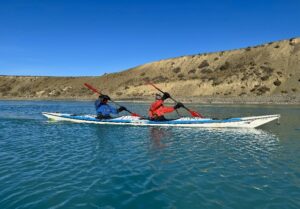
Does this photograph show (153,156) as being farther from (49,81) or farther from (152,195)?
(49,81)

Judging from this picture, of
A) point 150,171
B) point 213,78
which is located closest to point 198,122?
point 150,171

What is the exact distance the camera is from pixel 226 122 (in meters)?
26.1

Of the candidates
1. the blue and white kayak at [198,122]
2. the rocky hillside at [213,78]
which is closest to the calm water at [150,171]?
the blue and white kayak at [198,122]

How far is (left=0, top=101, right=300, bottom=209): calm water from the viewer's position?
9898mm

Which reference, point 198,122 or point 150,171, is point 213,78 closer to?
point 198,122

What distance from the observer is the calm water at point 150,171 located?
9898 millimetres

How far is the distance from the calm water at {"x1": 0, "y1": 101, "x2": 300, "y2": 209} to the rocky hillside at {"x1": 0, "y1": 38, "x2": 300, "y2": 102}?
4429cm

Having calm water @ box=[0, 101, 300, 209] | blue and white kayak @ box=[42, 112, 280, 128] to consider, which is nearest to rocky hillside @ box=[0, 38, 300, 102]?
blue and white kayak @ box=[42, 112, 280, 128]

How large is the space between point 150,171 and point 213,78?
69314 millimetres

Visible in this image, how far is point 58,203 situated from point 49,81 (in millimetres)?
121392

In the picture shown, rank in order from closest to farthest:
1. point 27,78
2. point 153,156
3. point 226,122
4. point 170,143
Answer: point 153,156 < point 170,143 < point 226,122 < point 27,78

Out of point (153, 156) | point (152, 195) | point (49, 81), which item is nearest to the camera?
point (152, 195)

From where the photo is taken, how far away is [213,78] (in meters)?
80.2

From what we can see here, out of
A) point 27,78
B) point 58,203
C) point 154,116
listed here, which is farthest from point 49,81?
point 58,203
